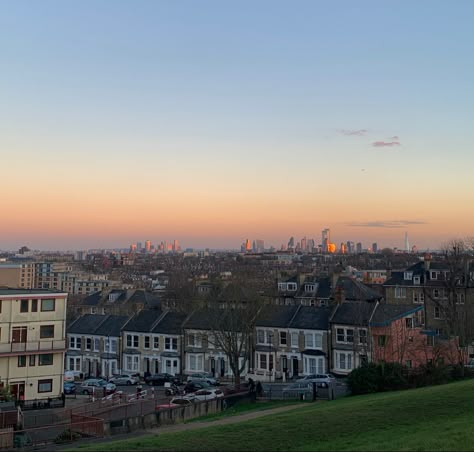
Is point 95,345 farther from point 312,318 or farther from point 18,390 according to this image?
point 312,318

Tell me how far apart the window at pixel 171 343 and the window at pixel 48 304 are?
1735cm

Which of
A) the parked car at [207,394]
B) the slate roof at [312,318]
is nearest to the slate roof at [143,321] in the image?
the slate roof at [312,318]

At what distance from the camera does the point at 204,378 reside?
60406 mm

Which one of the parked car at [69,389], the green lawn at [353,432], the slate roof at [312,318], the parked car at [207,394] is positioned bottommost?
the parked car at [69,389]

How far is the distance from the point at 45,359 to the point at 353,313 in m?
28.1

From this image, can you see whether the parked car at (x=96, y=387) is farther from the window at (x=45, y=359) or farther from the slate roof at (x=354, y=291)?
the slate roof at (x=354, y=291)

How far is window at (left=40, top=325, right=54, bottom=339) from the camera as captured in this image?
54.3m

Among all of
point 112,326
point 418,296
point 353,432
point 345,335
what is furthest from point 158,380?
point 353,432

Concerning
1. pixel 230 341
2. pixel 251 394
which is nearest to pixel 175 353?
pixel 230 341

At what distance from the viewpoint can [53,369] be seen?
176 feet

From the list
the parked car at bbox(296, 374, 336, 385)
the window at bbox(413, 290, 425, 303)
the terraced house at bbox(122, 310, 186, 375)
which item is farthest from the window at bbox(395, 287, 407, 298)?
the parked car at bbox(296, 374, 336, 385)

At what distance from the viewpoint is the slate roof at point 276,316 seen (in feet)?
211

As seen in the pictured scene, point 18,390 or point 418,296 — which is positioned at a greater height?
point 418,296

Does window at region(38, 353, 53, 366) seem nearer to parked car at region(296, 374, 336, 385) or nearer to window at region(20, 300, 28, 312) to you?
window at region(20, 300, 28, 312)
